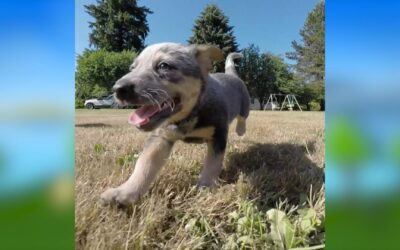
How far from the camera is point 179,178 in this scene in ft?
2.92

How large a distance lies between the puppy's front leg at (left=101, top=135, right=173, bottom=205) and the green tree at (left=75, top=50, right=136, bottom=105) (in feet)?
0.58

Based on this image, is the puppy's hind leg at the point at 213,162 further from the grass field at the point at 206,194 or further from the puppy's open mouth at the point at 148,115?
the puppy's open mouth at the point at 148,115

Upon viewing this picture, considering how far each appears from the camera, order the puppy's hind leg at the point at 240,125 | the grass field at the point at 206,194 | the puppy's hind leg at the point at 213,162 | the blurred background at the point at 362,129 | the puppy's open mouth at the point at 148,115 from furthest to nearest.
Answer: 1. the puppy's hind leg at the point at 240,125
2. the puppy's hind leg at the point at 213,162
3. the puppy's open mouth at the point at 148,115
4. the grass field at the point at 206,194
5. the blurred background at the point at 362,129

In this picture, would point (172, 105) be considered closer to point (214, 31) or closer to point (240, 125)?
point (214, 31)

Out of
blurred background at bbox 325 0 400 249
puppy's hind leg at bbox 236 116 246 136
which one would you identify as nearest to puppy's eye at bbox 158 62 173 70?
blurred background at bbox 325 0 400 249

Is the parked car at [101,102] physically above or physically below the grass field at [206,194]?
above

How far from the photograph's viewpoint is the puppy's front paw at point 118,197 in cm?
73

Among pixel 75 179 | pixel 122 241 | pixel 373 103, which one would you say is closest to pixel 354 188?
pixel 373 103

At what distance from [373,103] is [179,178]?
491 millimetres

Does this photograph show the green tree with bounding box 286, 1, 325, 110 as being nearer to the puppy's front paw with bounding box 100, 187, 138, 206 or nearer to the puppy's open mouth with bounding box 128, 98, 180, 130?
the puppy's open mouth with bounding box 128, 98, 180, 130

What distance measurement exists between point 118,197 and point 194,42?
1.42 ft

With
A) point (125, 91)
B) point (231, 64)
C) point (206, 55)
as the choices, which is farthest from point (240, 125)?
point (125, 91)

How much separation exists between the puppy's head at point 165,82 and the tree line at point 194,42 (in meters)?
0.05

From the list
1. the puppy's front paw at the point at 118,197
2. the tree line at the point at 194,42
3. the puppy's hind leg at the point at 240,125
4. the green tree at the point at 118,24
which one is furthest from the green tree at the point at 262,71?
the puppy's front paw at the point at 118,197
